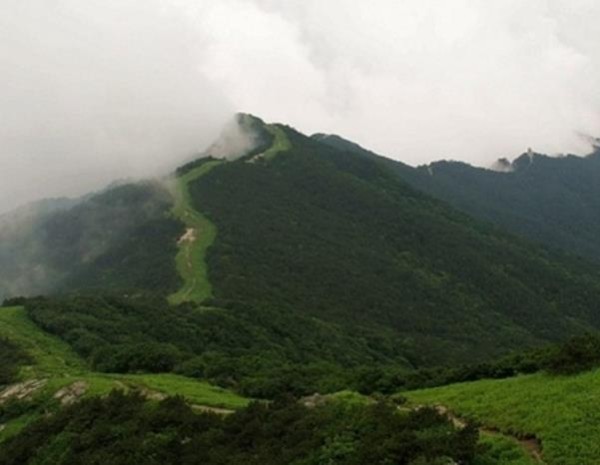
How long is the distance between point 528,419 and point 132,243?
540 ft

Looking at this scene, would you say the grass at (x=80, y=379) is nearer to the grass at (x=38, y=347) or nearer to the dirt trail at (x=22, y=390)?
the grass at (x=38, y=347)

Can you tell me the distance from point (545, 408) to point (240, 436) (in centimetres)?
1134

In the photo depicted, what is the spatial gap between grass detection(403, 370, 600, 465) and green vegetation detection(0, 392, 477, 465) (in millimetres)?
2687

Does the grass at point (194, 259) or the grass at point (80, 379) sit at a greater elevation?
the grass at point (194, 259)

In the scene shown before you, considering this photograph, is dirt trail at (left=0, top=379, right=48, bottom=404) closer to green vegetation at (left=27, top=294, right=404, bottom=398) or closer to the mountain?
the mountain

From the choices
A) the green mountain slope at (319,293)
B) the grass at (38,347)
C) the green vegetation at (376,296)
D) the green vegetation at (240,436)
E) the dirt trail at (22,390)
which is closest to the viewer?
the green vegetation at (240,436)

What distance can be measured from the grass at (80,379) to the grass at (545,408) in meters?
12.9

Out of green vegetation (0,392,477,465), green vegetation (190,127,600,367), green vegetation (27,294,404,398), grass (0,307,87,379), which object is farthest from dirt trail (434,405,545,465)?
green vegetation (190,127,600,367)

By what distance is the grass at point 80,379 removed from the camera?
148ft

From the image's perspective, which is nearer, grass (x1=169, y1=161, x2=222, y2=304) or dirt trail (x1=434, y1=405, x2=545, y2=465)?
dirt trail (x1=434, y1=405, x2=545, y2=465)

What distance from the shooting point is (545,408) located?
2894 cm

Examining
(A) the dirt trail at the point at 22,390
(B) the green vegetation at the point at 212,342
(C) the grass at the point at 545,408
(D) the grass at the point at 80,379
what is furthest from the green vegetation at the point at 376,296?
(C) the grass at the point at 545,408

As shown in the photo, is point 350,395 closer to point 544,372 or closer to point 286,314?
point 544,372

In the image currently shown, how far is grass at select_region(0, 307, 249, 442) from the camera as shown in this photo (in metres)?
45.2
